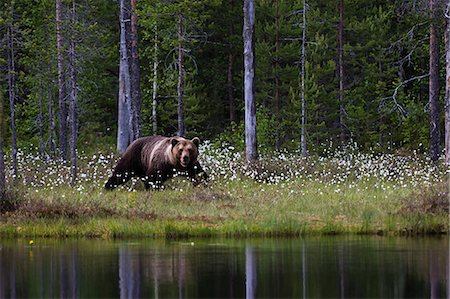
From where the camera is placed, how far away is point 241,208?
68.8 ft

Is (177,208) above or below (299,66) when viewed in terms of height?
below

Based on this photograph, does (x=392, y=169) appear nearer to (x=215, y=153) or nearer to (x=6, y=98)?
(x=215, y=153)

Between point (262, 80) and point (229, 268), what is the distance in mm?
31542

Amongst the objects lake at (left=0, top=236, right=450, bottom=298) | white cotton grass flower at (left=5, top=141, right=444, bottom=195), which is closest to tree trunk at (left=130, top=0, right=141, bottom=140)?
white cotton grass flower at (left=5, top=141, right=444, bottom=195)

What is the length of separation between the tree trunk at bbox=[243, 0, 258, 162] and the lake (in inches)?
481

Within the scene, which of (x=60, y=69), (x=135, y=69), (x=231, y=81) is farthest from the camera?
(x=231, y=81)

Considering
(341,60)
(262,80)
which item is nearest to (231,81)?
(262,80)

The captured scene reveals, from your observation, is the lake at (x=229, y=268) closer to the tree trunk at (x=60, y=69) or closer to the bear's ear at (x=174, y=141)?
the bear's ear at (x=174, y=141)

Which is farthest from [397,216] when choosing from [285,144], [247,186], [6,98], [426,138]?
[6,98]

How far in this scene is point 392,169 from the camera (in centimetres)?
2720

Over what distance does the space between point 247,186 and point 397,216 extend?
21.9 feet

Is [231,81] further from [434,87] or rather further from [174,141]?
[174,141]

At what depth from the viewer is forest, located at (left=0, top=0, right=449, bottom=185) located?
129 ft

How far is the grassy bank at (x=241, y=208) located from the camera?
18969 mm
